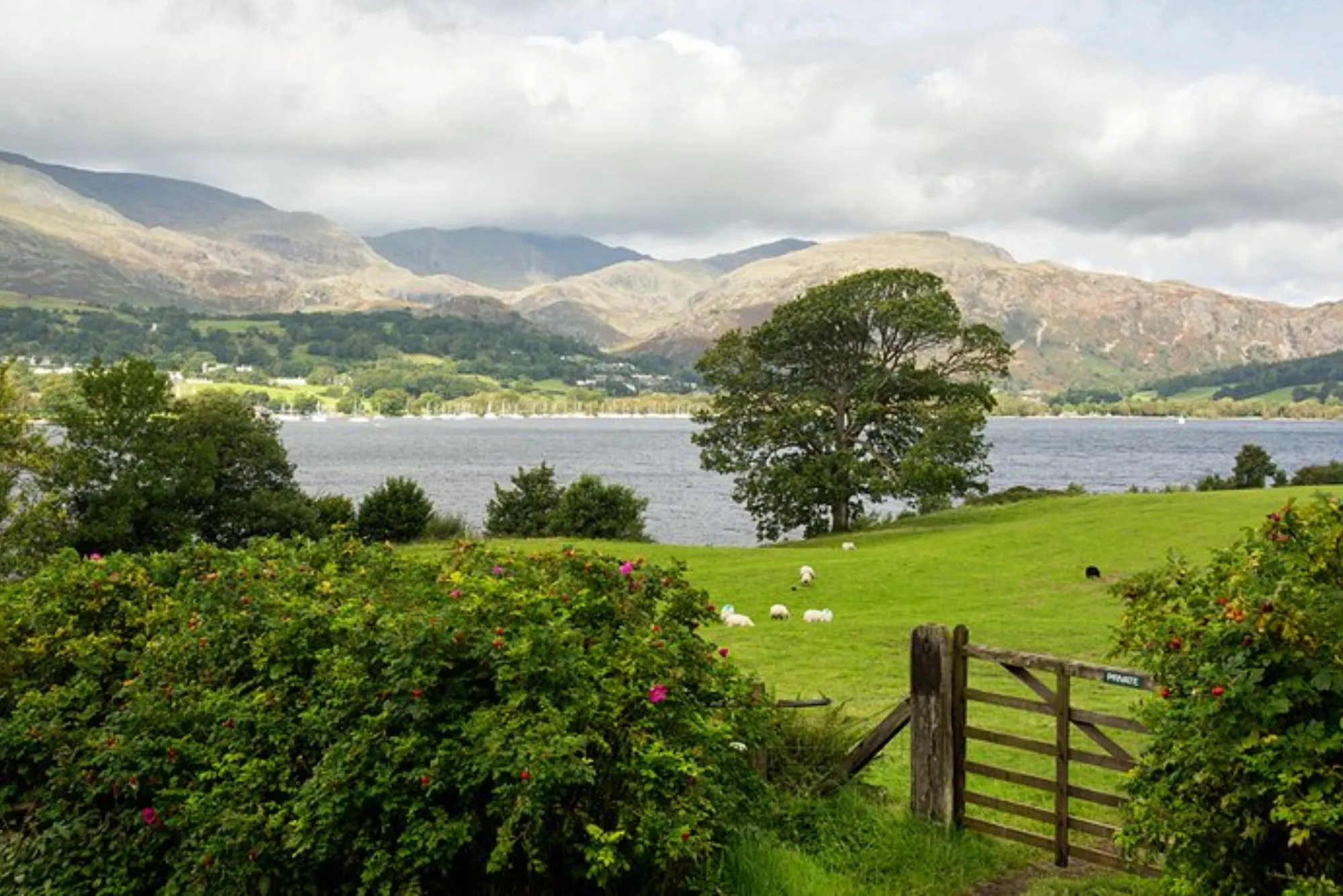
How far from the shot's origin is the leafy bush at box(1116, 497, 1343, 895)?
530 cm

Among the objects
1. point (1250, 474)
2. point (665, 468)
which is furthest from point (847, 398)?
point (665, 468)

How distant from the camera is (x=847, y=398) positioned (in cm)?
5772

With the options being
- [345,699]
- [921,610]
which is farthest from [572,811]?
[921,610]

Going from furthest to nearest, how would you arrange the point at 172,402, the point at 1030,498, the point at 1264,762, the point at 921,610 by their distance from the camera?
1. the point at 1030,498
2. the point at 172,402
3. the point at 921,610
4. the point at 1264,762

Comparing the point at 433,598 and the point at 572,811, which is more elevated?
the point at 433,598

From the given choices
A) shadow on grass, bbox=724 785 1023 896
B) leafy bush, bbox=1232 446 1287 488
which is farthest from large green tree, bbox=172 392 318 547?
leafy bush, bbox=1232 446 1287 488

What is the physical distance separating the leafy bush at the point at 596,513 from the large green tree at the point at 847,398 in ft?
18.1

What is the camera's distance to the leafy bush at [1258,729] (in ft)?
17.4

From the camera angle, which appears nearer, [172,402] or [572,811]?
[572,811]

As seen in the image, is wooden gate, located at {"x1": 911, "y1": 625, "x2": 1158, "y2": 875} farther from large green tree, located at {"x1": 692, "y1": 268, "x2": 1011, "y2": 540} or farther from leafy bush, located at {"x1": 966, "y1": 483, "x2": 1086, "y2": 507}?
leafy bush, located at {"x1": 966, "y1": 483, "x2": 1086, "y2": 507}

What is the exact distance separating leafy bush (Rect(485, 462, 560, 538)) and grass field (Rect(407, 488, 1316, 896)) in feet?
42.2

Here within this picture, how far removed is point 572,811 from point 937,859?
4.18 m

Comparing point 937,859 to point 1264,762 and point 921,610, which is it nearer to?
point 1264,762

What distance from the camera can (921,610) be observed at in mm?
29781
